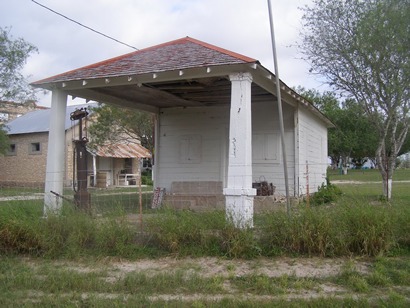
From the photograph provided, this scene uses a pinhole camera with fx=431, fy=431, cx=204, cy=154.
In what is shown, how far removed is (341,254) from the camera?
21.8 feet

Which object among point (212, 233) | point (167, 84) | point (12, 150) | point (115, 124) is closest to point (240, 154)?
point (212, 233)

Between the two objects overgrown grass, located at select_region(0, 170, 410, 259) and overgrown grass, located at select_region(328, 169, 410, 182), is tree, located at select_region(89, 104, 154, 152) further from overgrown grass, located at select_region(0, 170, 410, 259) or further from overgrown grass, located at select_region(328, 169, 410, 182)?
overgrown grass, located at select_region(0, 170, 410, 259)

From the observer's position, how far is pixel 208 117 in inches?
553

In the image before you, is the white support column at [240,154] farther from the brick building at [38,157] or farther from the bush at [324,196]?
the brick building at [38,157]

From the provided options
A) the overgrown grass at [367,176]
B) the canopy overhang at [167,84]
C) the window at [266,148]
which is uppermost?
the canopy overhang at [167,84]

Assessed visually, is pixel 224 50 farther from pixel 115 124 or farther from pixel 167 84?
pixel 115 124

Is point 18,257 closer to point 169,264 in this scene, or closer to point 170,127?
point 169,264

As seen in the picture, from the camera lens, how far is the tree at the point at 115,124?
2562cm

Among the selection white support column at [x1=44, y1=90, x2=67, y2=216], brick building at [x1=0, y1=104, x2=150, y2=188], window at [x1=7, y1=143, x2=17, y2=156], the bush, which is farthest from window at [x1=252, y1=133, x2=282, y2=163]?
window at [x1=7, y1=143, x2=17, y2=156]

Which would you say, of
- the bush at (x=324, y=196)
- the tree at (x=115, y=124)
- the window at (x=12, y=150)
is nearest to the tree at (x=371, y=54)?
the bush at (x=324, y=196)

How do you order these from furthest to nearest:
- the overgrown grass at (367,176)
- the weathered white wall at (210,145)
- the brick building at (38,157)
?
the overgrown grass at (367,176) → the brick building at (38,157) → the weathered white wall at (210,145)

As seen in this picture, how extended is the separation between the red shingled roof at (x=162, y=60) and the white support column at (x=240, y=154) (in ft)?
1.84

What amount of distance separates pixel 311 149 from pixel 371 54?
371 cm

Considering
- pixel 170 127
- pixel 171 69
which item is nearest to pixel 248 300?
pixel 171 69
